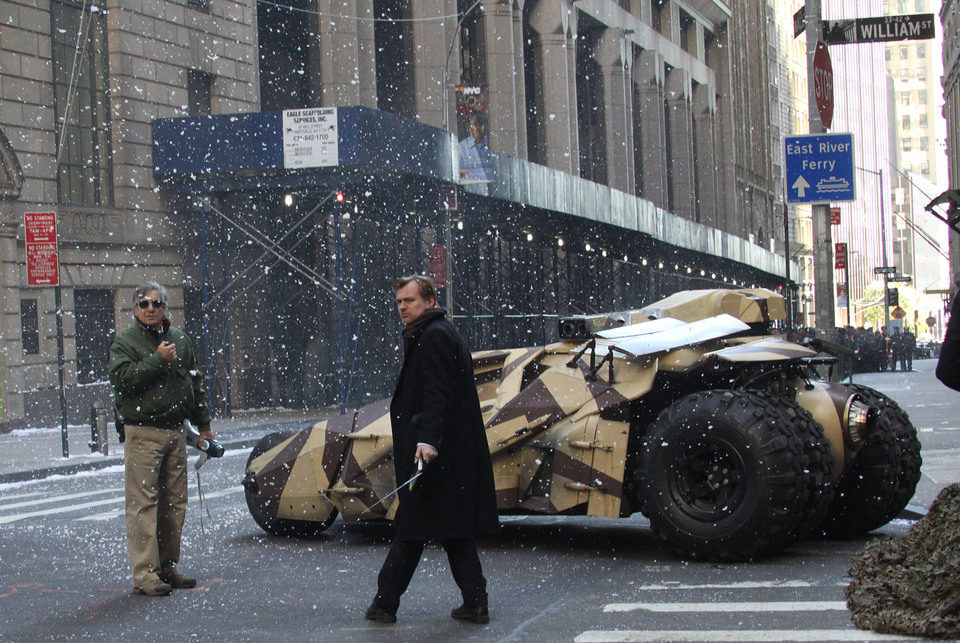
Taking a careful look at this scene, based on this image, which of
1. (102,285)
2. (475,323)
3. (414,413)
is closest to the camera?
(414,413)

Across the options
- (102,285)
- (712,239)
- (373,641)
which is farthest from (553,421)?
(712,239)

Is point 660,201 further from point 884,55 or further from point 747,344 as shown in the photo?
point 884,55

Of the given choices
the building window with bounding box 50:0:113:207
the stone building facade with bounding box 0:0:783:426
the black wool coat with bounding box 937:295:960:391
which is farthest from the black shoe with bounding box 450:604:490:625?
the building window with bounding box 50:0:113:207

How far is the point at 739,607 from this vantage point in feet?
21.5

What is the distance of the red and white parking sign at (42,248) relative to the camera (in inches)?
712

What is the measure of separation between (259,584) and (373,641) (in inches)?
70.7

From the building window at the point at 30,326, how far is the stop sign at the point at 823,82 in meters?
15.8

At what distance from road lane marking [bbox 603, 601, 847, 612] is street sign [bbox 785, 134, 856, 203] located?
7616 millimetres

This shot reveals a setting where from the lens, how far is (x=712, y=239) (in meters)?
52.1

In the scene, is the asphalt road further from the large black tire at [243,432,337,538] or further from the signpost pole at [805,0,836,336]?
the signpost pole at [805,0,836,336]

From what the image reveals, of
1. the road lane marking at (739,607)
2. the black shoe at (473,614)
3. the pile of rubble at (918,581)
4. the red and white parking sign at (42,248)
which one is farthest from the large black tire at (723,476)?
the red and white parking sign at (42,248)

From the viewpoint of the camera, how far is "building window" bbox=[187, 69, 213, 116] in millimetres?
28875

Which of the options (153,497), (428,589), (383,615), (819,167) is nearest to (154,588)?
(153,497)

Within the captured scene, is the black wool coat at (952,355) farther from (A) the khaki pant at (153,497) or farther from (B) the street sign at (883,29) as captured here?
(B) the street sign at (883,29)
